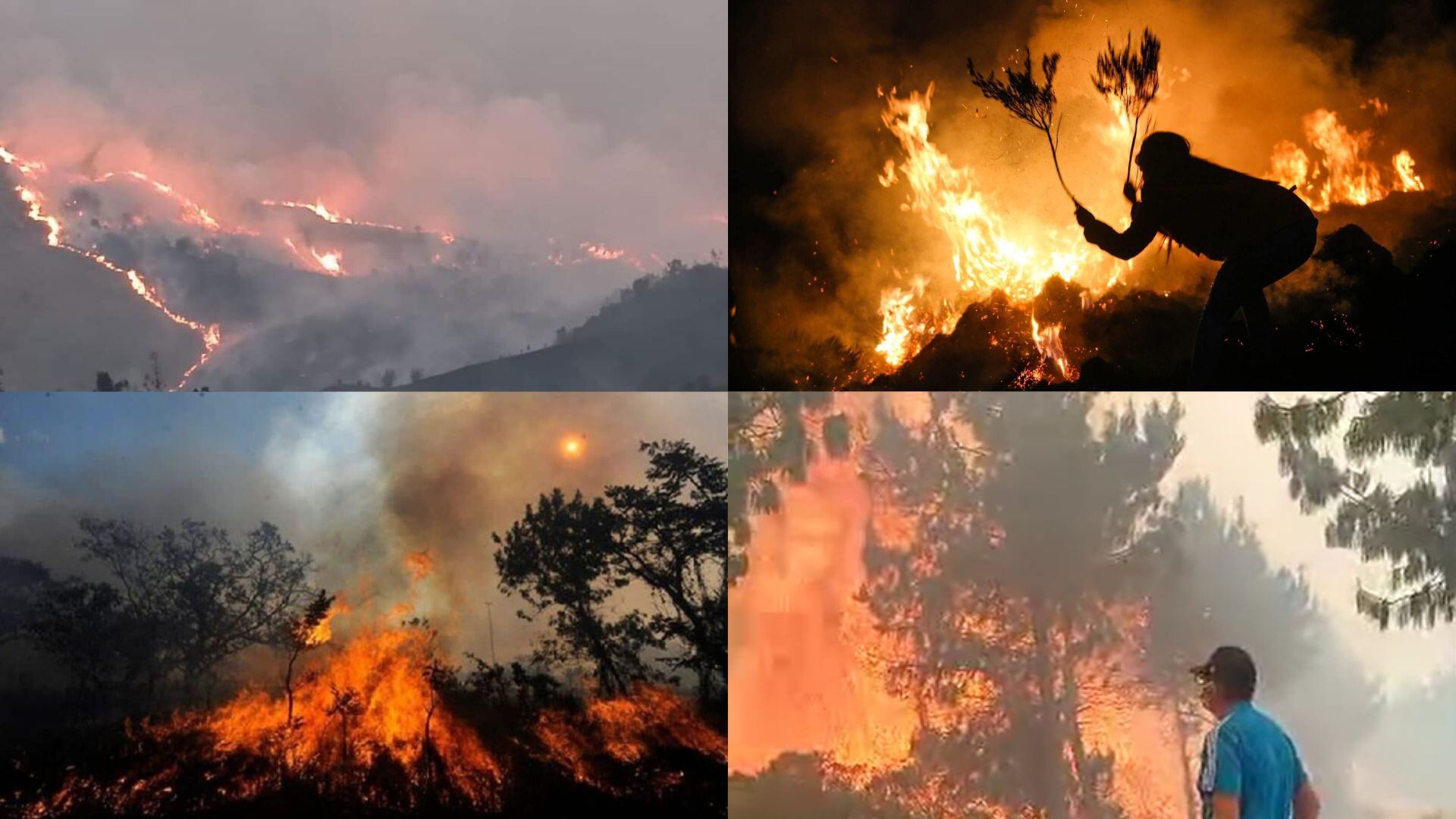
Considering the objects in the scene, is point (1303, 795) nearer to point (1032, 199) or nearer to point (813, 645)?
point (813, 645)

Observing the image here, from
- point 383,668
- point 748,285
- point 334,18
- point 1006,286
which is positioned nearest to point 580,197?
point 748,285

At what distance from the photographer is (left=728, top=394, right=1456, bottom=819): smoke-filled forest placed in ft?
9.46

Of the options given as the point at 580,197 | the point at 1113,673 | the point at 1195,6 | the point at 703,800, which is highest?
the point at 1195,6

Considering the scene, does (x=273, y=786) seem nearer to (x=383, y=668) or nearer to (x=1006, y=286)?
(x=383, y=668)

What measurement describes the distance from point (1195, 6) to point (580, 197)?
6.25ft

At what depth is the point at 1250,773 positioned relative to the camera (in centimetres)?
256

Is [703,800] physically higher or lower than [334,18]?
lower

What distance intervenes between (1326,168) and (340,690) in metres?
3.27

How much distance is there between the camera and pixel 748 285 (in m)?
3.01

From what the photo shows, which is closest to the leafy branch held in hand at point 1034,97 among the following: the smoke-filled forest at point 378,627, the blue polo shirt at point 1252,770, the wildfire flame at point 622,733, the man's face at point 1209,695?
the smoke-filled forest at point 378,627

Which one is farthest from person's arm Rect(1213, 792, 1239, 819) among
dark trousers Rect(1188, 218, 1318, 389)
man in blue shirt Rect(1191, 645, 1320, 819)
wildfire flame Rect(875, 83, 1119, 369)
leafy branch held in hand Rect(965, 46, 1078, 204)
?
leafy branch held in hand Rect(965, 46, 1078, 204)

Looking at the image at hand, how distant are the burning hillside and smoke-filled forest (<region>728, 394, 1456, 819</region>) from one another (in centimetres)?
18

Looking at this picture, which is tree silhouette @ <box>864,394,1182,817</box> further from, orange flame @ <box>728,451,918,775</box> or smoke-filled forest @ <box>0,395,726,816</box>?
smoke-filled forest @ <box>0,395,726,816</box>

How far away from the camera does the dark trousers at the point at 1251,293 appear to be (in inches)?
116
